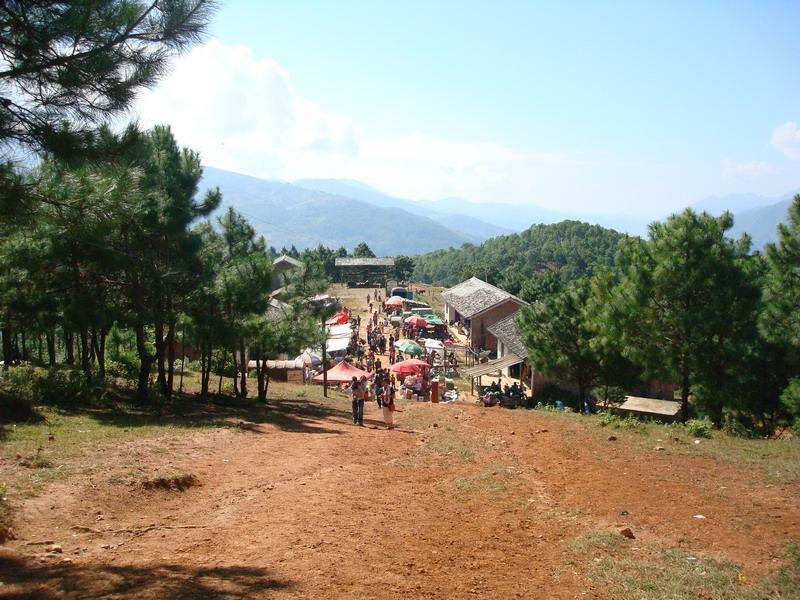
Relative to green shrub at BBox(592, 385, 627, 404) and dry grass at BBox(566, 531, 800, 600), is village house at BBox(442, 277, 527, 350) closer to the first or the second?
green shrub at BBox(592, 385, 627, 404)

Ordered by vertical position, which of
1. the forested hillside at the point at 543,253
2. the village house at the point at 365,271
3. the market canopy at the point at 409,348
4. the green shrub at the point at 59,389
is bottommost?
the green shrub at the point at 59,389

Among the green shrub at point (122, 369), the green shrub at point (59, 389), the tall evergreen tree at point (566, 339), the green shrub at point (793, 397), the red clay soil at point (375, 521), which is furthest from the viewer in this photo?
the tall evergreen tree at point (566, 339)

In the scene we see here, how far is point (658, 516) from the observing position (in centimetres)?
837

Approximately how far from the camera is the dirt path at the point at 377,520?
591 centimetres

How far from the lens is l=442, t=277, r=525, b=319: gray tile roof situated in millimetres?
46344

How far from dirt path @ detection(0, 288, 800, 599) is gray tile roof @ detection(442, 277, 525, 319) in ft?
109

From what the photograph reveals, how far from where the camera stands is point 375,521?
802 cm

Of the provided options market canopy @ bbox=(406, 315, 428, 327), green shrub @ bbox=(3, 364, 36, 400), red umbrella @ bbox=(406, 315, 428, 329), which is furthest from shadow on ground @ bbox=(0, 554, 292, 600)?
market canopy @ bbox=(406, 315, 428, 327)

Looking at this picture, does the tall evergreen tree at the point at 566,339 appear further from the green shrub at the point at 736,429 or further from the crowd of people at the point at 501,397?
the green shrub at the point at 736,429

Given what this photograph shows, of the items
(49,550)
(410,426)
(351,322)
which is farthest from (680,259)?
(351,322)

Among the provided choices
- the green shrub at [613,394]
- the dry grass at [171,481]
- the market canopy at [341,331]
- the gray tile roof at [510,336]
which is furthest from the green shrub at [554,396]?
the dry grass at [171,481]

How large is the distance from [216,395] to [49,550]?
592 inches

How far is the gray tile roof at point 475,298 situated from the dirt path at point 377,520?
109 ft

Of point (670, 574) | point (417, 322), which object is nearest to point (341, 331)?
point (417, 322)
